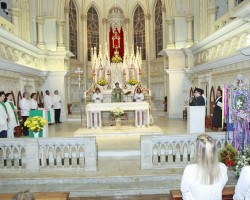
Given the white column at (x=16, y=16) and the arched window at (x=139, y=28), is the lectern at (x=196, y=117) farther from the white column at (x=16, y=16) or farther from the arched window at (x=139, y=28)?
the arched window at (x=139, y=28)

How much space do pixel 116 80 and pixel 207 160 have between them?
14359 mm

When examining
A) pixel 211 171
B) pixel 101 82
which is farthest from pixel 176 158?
pixel 101 82

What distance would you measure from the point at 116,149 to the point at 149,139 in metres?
1.74

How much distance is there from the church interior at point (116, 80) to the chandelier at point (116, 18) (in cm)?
6

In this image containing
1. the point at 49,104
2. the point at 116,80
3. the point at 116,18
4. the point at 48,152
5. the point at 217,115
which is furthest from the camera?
the point at 116,18

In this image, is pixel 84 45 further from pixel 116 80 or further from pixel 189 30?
pixel 189 30

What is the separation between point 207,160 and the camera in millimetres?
2826

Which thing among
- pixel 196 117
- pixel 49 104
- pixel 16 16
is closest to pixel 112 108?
pixel 196 117

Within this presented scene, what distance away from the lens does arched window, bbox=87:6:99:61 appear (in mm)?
19977

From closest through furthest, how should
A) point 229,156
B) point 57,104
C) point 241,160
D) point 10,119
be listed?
point 241,160 < point 229,156 < point 10,119 < point 57,104

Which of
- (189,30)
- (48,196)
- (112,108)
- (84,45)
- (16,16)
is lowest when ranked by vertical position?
(48,196)

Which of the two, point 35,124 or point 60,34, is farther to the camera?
point 60,34

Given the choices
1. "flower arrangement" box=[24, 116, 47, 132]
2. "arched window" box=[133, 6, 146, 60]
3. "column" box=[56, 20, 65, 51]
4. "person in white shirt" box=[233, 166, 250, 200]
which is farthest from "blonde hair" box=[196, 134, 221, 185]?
"arched window" box=[133, 6, 146, 60]

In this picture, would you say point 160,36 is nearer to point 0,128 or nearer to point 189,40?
point 189,40
